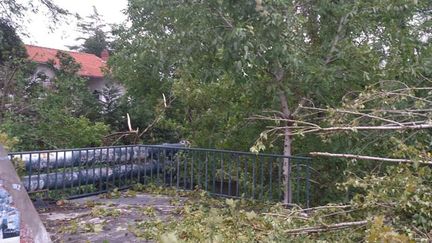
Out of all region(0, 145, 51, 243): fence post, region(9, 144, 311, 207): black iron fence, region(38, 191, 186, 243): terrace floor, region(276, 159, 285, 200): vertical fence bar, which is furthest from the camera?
region(9, 144, 311, 207): black iron fence

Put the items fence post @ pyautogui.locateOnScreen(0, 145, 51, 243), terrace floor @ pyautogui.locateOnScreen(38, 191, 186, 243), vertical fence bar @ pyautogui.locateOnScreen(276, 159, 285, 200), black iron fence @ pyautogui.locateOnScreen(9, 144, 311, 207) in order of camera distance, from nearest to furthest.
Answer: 1. fence post @ pyautogui.locateOnScreen(0, 145, 51, 243)
2. terrace floor @ pyautogui.locateOnScreen(38, 191, 186, 243)
3. vertical fence bar @ pyautogui.locateOnScreen(276, 159, 285, 200)
4. black iron fence @ pyautogui.locateOnScreen(9, 144, 311, 207)

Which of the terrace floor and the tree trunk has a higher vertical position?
the tree trunk


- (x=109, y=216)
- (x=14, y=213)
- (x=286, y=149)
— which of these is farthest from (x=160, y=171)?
(x=14, y=213)

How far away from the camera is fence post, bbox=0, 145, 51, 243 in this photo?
8.64 ft

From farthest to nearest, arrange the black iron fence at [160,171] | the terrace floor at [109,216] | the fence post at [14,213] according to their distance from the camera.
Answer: the black iron fence at [160,171] < the terrace floor at [109,216] < the fence post at [14,213]

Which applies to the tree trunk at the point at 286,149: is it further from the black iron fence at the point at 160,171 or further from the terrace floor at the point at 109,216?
the terrace floor at the point at 109,216

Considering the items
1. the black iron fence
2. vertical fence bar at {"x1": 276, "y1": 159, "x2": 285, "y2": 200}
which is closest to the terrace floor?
the black iron fence

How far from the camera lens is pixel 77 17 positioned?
13617mm

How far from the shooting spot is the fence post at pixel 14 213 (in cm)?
263

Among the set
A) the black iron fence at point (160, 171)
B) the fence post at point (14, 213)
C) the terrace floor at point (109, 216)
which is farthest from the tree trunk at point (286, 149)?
the fence post at point (14, 213)

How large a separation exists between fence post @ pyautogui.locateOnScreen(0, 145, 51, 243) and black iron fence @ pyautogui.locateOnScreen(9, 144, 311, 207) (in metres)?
2.81

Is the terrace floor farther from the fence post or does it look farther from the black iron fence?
the fence post

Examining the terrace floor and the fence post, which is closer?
the fence post

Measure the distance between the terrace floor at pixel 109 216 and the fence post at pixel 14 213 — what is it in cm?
141
